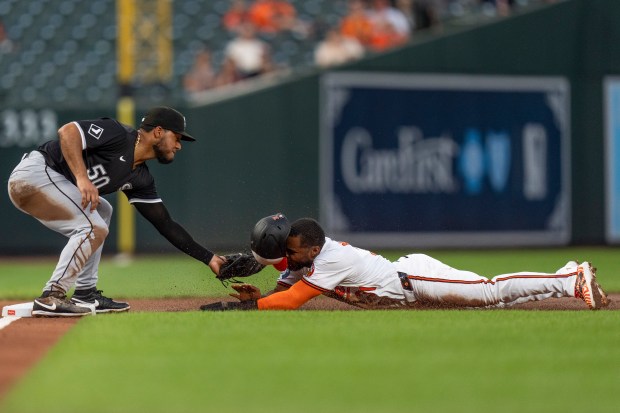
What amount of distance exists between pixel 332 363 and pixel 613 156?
1260cm

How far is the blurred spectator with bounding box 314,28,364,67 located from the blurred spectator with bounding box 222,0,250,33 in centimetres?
237

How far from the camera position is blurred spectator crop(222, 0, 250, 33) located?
61.1 ft

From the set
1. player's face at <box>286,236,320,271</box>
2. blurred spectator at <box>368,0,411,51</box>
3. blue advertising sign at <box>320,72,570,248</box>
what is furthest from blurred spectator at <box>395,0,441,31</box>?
player's face at <box>286,236,320,271</box>

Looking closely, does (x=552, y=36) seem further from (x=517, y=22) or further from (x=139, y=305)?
(x=139, y=305)

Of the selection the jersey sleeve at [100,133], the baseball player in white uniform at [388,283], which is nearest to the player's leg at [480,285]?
the baseball player in white uniform at [388,283]

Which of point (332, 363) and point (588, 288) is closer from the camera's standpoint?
point (332, 363)

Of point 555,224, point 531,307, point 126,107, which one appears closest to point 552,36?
Answer: point 555,224

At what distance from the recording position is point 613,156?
16781 millimetres

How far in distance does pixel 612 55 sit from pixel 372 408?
13.8 m

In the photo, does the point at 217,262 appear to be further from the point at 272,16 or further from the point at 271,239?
the point at 272,16

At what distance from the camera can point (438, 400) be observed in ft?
14.1

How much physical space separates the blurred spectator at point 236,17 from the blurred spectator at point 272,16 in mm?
162

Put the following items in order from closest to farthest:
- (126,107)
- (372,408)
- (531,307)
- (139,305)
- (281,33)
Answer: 1. (372,408)
2. (531,307)
3. (139,305)
4. (126,107)
5. (281,33)

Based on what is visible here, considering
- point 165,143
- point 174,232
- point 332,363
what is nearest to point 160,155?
point 165,143
